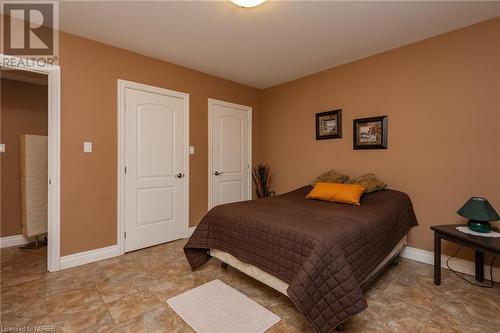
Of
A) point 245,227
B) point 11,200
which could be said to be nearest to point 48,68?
point 11,200

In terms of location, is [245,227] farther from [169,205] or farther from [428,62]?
[428,62]

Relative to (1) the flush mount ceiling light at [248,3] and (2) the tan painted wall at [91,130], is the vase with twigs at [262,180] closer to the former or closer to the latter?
(2) the tan painted wall at [91,130]

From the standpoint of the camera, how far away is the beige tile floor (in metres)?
1.62

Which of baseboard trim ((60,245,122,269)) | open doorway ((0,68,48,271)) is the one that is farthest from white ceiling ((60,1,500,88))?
baseboard trim ((60,245,122,269))

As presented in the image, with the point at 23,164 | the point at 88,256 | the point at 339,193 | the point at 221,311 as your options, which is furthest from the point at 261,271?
the point at 23,164

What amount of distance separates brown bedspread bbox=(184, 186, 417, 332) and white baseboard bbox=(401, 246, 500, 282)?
1.06 ft

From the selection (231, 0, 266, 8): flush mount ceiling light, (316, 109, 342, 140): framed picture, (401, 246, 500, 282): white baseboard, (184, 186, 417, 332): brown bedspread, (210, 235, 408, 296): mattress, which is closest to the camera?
(184, 186, 417, 332): brown bedspread

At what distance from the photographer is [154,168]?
310 cm

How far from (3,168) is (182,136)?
2.36m

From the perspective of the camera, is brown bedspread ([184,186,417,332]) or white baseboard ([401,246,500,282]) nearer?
brown bedspread ([184,186,417,332])

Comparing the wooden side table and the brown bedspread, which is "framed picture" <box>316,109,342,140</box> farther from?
the wooden side table

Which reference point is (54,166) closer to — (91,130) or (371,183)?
(91,130)

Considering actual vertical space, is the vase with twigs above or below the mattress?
above

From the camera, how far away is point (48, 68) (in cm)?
232
